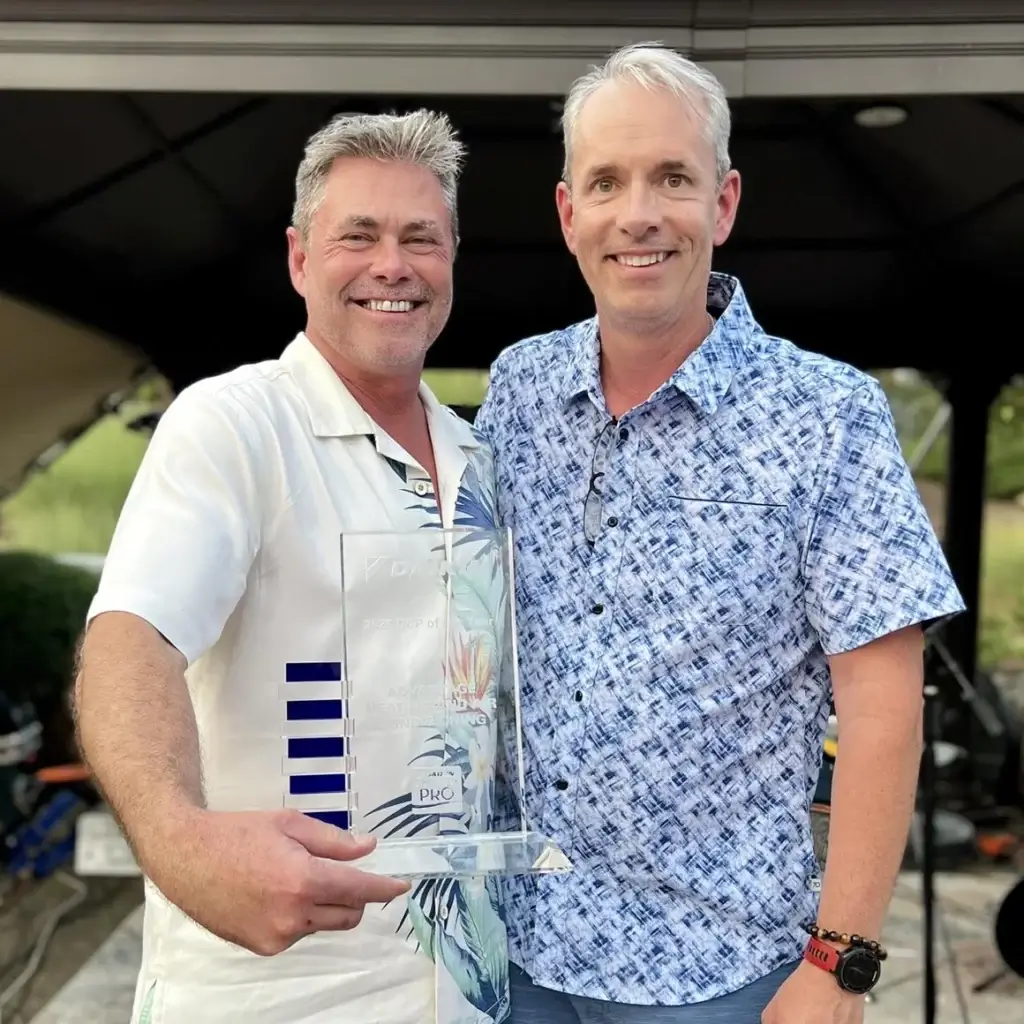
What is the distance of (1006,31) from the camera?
6.26ft

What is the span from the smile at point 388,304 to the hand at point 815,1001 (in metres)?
0.93

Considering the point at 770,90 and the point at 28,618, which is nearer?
the point at 770,90

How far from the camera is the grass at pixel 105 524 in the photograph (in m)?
6.30

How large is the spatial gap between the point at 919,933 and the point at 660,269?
3461 mm

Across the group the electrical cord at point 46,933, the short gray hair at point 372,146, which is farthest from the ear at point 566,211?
the electrical cord at point 46,933

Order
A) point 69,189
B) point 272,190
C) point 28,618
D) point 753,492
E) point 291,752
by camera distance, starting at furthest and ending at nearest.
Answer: point 28,618, point 272,190, point 69,189, point 753,492, point 291,752

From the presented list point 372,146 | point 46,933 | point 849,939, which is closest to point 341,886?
point 849,939

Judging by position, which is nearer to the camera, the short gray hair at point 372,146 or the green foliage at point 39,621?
the short gray hair at point 372,146

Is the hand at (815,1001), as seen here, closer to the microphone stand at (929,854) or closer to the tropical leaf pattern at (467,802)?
the tropical leaf pattern at (467,802)

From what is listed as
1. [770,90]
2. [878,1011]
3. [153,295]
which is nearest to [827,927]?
[770,90]

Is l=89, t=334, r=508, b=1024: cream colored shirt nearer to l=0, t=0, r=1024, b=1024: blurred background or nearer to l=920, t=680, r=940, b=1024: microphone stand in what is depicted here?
l=0, t=0, r=1024, b=1024: blurred background

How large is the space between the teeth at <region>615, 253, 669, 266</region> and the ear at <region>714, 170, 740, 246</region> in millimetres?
117

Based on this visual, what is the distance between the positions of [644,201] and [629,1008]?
1.03 metres

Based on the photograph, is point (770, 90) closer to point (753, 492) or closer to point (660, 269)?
point (660, 269)
